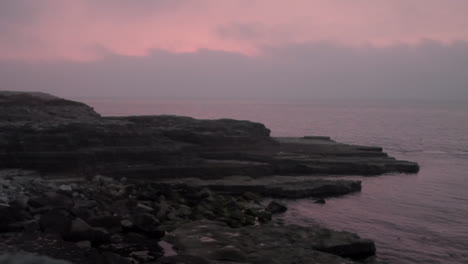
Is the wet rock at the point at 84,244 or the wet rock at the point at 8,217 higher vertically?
the wet rock at the point at 8,217

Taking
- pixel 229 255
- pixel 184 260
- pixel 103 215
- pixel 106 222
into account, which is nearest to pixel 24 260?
pixel 184 260

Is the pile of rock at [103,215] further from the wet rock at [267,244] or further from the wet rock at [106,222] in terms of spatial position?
Answer: the wet rock at [267,244]

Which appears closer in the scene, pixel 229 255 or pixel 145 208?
pixel 229 255

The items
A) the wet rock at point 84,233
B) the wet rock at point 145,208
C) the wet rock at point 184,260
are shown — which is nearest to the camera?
the wet rock at point 184,260

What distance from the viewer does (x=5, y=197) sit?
21.6 m

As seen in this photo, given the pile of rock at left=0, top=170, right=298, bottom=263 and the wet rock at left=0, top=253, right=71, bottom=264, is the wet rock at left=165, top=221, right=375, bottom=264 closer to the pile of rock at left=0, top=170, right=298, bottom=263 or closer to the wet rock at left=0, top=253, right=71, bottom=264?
the pile of rock at left=0, top=170, right=298, bottom=263

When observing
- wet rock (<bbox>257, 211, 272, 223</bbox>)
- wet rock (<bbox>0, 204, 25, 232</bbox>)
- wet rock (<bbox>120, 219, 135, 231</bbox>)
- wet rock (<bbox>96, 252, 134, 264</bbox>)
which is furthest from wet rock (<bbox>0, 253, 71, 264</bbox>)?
wet rock (<bbox>257, 211, 272, 223</bbox>)

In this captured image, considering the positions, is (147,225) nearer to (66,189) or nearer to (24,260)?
(66,189)

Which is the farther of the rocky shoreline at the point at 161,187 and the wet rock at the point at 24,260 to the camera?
the rocky shoreline at the point at 161,187

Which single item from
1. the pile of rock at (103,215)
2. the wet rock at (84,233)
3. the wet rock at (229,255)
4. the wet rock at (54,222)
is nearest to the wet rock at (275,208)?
the pile of rock at (103,215)

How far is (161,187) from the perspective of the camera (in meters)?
32.4

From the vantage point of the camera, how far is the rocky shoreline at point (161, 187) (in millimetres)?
19391

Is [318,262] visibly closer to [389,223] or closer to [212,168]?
[389,223]

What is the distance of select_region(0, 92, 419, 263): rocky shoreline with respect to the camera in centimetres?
1939
